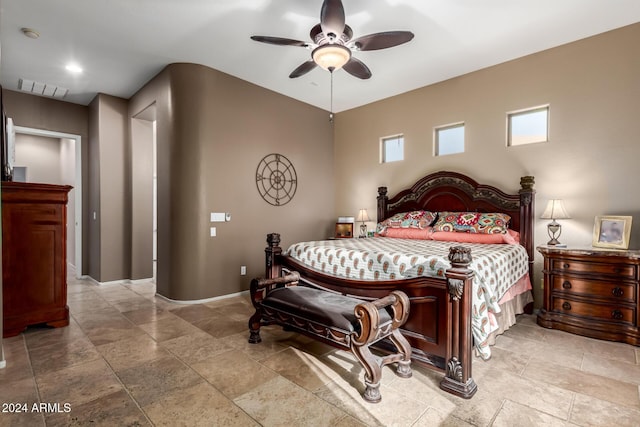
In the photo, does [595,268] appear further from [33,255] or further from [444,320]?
[33,255]

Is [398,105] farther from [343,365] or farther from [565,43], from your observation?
[343,365]

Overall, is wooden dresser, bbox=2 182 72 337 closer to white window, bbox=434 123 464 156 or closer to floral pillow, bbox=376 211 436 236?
floral pillow, bbox=376 211 436 236

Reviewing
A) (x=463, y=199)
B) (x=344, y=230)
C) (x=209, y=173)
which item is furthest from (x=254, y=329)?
(x=463, y=199)

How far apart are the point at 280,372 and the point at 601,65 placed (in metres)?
4.44

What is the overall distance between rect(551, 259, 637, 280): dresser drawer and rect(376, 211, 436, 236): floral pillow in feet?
4.74

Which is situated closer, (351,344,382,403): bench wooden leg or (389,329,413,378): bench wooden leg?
(351,344,382,403): bench wooden leg

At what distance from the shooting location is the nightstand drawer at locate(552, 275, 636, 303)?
2.86 metres

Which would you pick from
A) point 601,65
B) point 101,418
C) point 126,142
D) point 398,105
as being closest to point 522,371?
point 101,418

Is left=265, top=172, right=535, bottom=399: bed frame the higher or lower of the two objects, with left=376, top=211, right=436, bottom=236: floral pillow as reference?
lower

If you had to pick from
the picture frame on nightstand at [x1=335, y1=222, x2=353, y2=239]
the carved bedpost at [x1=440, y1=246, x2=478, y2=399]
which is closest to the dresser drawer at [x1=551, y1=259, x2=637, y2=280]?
the carved bedpost at [x1=440, y1=246, x2=478, y2=399]

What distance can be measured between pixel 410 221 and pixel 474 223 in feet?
2.66

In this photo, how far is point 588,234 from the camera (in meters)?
3.44

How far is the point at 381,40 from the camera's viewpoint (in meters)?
2.67

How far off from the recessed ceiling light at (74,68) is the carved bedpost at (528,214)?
5763 mm
